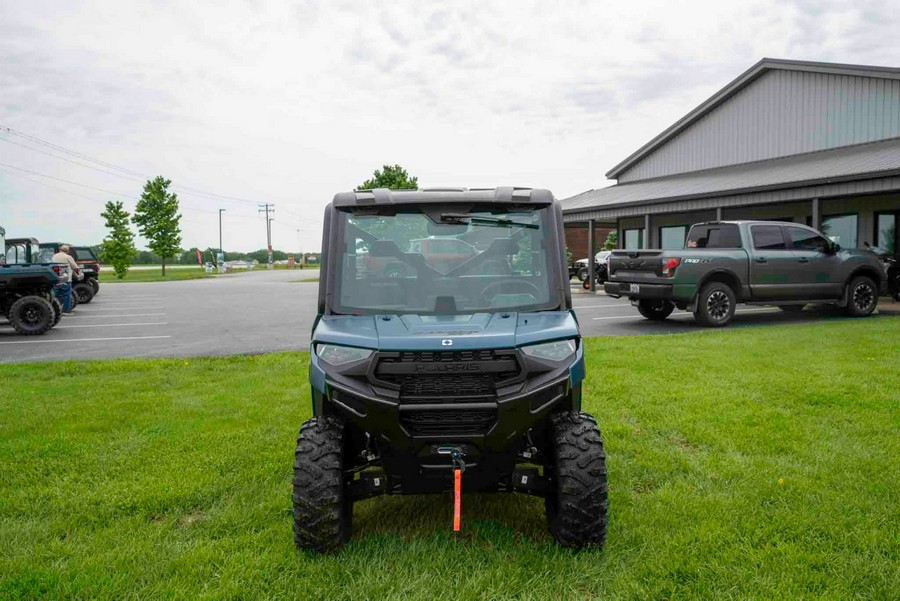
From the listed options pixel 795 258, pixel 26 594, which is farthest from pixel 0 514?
pixel 795 258

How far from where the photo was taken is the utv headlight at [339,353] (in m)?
3.08

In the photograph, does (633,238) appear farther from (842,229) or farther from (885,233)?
(885,233)

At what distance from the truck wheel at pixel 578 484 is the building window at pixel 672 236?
76.4ft

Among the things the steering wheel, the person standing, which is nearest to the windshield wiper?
the steering wheel

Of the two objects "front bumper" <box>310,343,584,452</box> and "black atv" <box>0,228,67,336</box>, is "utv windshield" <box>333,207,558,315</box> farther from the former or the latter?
"black atv" <box>0,228,67,336</box>

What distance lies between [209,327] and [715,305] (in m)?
10.0

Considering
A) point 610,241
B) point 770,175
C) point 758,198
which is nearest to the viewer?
point 758,198

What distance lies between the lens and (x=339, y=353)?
10.3 feet

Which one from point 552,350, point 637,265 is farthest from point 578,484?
point 637,265

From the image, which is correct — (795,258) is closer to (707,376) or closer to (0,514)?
(707,376)

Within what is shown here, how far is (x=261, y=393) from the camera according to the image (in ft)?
22.9

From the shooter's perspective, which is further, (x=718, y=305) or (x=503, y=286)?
(x=718, y=305)

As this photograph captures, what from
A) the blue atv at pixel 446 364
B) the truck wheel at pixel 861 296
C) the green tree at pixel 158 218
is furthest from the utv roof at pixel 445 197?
the green tree at pixel 158 218

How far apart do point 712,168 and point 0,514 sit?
2557cm
